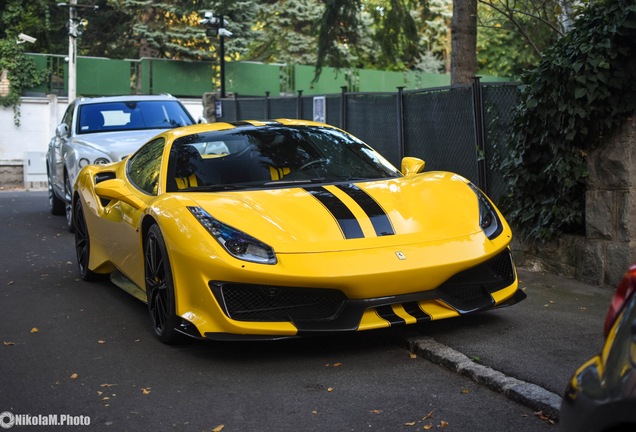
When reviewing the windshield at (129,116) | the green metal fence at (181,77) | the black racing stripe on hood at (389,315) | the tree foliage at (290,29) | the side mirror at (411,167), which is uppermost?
the tree foliage at (290,29)

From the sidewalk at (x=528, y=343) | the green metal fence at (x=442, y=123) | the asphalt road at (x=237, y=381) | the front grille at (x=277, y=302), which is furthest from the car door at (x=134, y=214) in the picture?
the green metal fence at (x=442, y=123)

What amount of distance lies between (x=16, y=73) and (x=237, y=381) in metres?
29.7

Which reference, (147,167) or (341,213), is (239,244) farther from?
(147,167)

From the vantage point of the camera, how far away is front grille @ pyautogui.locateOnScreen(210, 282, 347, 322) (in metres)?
5.38

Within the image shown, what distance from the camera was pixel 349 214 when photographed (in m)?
5.77

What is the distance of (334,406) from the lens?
471 centimetres

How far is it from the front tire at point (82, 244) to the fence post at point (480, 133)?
4.15 meters

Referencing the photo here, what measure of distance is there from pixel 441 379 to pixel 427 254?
779mm

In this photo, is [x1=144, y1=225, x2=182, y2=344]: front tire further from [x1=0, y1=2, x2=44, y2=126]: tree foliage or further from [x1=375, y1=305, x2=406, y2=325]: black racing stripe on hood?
[x1=0, y1=2, x2=44, y2=126]: tree foliage

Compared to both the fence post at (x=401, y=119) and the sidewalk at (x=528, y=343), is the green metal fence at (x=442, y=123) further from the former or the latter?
the sidewalk at (x=528, y=343)

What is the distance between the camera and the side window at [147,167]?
6824mm

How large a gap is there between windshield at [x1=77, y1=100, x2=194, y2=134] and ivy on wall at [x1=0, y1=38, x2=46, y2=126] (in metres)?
19.1

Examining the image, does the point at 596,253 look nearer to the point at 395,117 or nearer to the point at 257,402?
the point at 257,402

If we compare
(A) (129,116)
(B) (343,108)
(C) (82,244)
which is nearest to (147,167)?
(C) (82,244)
